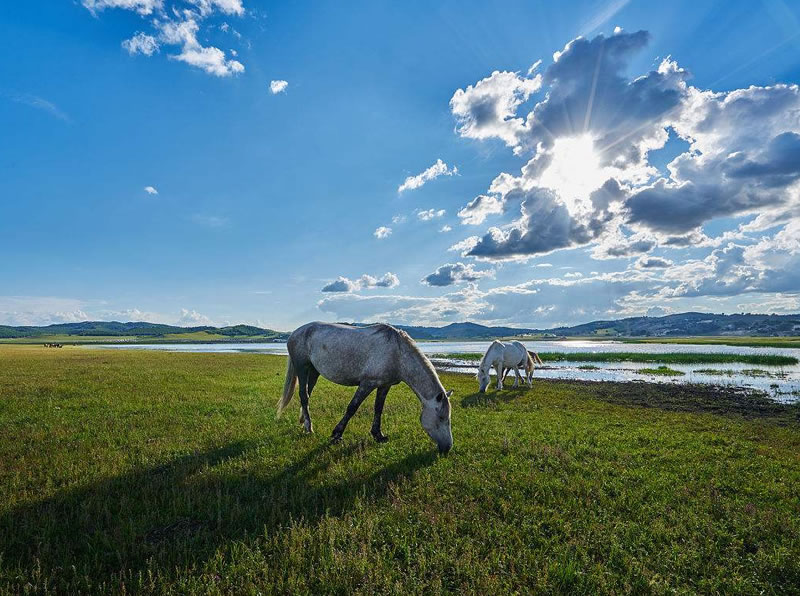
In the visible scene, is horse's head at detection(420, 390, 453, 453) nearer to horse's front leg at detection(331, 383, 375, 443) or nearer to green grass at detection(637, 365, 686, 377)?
horse's front leg at detection(331, 383, 375, 443)

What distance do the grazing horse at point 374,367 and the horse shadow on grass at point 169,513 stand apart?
52.9 inches

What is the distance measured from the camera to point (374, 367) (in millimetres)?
10094

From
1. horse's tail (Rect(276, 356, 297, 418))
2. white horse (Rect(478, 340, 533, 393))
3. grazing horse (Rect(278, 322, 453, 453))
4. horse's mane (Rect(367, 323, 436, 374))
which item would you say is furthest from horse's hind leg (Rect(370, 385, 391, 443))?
white horse (Rect(478, 340, 533, 393))

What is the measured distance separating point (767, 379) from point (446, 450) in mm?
37019

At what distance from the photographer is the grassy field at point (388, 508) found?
15.5 feet

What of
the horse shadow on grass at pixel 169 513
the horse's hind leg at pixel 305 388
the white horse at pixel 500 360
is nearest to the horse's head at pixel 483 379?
the white horse at pixel 500 360

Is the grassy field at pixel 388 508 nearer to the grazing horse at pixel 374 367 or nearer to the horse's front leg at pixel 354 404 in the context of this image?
the horse's front leg at pixel 354 404

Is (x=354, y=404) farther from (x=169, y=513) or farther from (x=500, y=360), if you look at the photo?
(x=500, y=360)

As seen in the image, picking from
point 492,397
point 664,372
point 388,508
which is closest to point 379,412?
point 388,508

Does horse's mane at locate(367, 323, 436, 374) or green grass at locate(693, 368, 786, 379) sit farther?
green grass at locate(693, 368, 786, 379)

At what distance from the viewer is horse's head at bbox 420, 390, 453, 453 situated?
31.1 feet

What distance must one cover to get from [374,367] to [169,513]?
5214 mm

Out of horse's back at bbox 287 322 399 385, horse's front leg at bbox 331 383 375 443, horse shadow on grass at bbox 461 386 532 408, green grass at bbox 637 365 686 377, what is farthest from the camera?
green grass at bbox 637 365 686 377

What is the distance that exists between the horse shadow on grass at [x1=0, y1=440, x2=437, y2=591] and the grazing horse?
134cm
